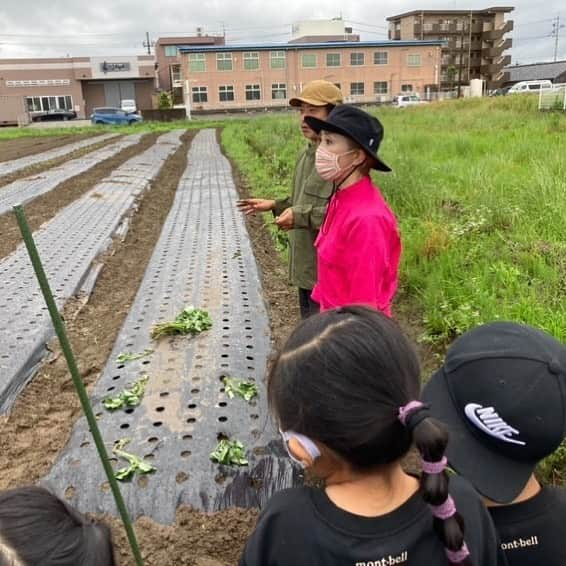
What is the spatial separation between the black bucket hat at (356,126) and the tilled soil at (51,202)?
178 inches

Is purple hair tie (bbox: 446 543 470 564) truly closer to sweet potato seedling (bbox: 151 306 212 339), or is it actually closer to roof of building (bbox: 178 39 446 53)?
sweet potato seedling (bbox: 151 306 212 339)

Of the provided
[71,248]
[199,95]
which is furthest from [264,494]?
[199,95]

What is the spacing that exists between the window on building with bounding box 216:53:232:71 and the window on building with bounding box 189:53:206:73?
1100mm

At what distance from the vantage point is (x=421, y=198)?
5.64 meters

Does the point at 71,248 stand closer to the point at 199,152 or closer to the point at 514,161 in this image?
the point at 514,161

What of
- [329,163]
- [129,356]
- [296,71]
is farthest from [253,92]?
[329,163]

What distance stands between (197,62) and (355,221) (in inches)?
1792

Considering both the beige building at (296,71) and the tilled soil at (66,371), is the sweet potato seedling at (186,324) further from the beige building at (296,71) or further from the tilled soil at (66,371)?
the beige building at (296,71)

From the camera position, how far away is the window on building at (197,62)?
143 feet

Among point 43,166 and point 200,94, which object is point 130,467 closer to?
point 43,166

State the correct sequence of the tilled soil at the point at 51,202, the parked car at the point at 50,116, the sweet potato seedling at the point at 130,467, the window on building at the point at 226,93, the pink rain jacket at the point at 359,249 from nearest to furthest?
the pink rain jacket at the point at 359,249 < the sweet potato seedling at the point at 130,467 < the tilled soil at the point at 51,202 < the parked car at the point at 50,116 < the window on building at the point at 226,93

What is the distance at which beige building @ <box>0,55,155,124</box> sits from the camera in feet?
160

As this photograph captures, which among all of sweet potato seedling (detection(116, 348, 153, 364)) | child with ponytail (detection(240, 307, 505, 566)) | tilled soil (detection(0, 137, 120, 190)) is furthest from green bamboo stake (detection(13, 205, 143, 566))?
tilled soil (detection(0, 137, 120, 190))

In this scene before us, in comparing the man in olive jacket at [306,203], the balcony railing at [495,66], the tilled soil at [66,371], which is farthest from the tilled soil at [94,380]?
the balcony railing at [495,66]
